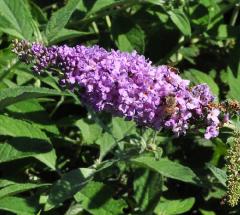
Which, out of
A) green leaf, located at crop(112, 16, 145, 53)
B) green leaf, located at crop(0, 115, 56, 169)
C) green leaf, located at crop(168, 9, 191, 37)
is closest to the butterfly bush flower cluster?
green leaf, located at crop(0, 115, 56, 169)

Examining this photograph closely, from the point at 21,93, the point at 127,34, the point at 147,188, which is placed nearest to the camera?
the point at 21,93

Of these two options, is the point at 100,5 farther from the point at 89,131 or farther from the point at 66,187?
the point at 66,187

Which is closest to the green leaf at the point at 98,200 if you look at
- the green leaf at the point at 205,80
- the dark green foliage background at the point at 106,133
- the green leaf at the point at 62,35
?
the dark green foliage background at the point at 106,133

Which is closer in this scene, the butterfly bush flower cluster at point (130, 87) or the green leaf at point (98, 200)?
the butterfly bush flower cluster at point (130, 87)

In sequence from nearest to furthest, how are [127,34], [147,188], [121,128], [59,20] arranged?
1. [59,20]
2. [147,188]
3. [121,128]
4. [127,34]

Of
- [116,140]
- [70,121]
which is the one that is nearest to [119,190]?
[70,121]

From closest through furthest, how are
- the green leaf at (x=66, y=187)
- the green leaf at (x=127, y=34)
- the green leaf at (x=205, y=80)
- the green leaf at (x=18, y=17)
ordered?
the green leaf at (x=66, y=187), the green leaf at (x=18, y=17), the green leaf at (x=127, y=34), the green leaf at (x=205, y=80)

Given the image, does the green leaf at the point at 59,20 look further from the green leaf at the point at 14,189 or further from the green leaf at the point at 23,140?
the green leaf at the point at 14,189

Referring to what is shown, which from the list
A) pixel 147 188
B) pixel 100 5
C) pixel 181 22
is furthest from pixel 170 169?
pixel 100 5
